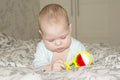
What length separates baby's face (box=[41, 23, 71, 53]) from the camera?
1.36 metres

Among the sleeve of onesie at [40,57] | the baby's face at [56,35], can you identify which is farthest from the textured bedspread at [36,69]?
the baby's face at [56,35]

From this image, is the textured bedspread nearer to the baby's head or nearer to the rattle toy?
the rattle toy

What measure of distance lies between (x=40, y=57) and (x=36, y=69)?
0.47 m

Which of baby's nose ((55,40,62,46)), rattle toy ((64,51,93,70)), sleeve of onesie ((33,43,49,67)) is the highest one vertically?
baby's nose ((55,40,62,46))

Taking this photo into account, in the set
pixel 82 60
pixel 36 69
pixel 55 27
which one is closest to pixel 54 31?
pixel 55 27

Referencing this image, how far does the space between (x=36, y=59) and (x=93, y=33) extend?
2.24m

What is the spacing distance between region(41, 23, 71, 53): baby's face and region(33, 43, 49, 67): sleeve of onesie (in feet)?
0.35

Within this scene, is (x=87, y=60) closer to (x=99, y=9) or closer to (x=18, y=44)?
(x=18, y=44)

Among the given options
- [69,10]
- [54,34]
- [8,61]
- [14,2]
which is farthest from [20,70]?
[69,10]

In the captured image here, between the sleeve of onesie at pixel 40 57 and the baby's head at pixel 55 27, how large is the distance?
120 millimetres

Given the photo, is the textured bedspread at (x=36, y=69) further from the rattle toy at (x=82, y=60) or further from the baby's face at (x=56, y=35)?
the baby's face at (x=56, y=35)

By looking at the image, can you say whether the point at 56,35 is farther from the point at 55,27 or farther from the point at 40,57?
the point at 40,57

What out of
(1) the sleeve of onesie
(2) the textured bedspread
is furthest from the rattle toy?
(1) the sleeve of onesie

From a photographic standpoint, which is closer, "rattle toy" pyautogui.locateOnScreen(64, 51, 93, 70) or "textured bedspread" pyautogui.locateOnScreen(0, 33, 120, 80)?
"textured bedspread" pyautogui.locateOnScreen(0, 33, 120, 80)
